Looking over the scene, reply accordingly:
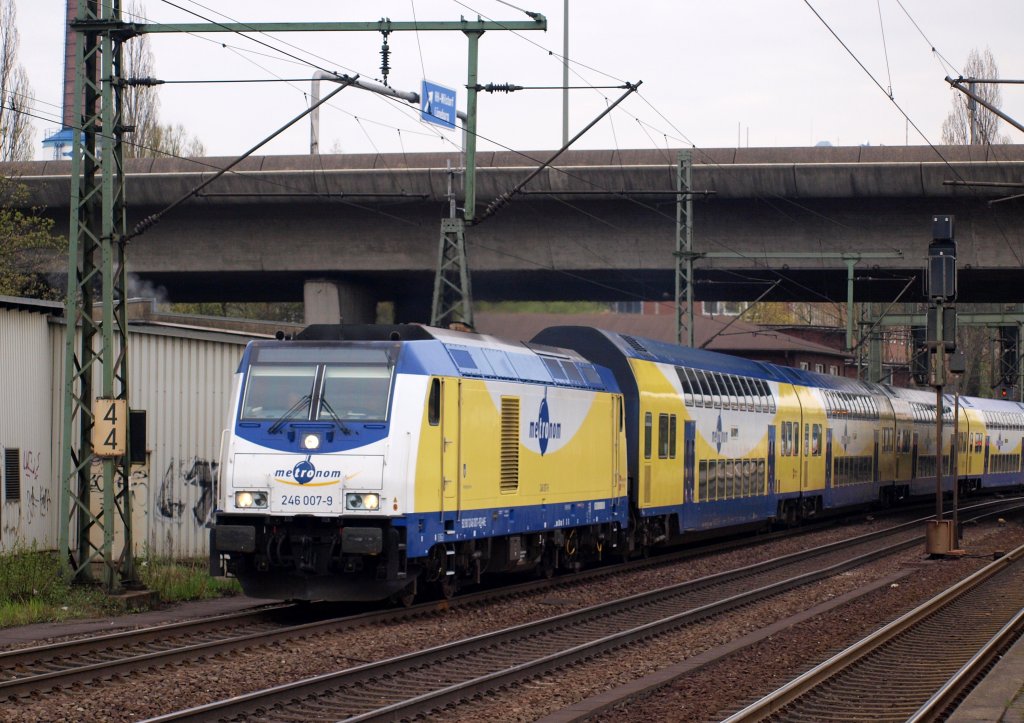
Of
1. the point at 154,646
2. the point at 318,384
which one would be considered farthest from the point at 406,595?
the point at 154,646

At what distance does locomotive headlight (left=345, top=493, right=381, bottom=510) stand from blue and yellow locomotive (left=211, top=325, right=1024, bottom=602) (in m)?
0.01

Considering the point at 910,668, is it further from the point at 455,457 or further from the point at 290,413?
the point at 290,413

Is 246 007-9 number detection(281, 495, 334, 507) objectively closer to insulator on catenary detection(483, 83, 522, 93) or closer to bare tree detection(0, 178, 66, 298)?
insulator on catenary detection(483, 83, 522, 93)

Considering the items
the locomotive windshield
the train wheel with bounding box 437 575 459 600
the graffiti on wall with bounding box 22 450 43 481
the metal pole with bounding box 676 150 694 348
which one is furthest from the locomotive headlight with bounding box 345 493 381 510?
the metal pole with bounding box 676 150 694 348

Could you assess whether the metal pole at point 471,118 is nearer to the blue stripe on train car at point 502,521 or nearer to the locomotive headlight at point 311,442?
the blue stripe on train car at point 502,521

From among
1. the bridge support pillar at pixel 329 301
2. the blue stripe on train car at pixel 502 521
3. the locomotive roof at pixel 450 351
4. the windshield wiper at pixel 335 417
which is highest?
the bridge support pillar at pixel 329 301

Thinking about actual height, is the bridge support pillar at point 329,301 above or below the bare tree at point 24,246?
below

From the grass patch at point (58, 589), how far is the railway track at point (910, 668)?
840 cm

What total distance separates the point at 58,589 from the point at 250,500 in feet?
10.5

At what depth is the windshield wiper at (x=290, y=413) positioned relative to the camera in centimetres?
1539

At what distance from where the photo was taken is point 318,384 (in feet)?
50.9

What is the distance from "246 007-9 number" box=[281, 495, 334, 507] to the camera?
15.0m

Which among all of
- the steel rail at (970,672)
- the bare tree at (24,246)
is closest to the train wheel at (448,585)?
the steel rail at (970,672)

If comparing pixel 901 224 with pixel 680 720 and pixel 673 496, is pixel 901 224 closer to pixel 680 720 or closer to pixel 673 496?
Answer: pixel 673 496
